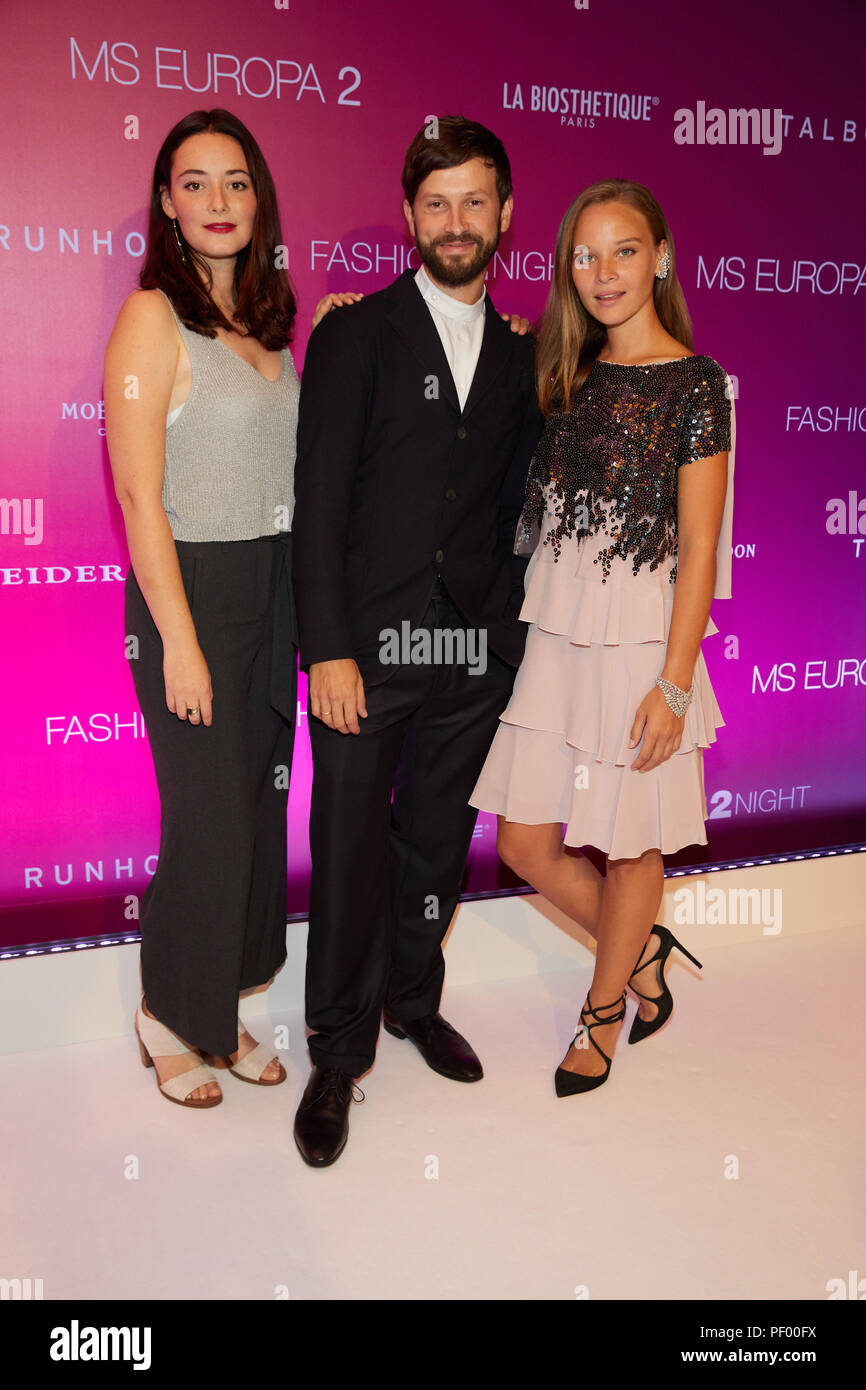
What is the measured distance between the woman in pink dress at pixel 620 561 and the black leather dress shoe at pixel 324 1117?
2.11 ft

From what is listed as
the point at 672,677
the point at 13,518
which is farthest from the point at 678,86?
the point at 13,518

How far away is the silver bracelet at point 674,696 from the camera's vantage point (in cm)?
213

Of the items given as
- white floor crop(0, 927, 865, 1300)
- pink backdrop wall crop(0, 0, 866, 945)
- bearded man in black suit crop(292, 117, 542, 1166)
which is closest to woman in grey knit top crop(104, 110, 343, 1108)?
bearded man in black suit crop(292, 117, 542, 1166)

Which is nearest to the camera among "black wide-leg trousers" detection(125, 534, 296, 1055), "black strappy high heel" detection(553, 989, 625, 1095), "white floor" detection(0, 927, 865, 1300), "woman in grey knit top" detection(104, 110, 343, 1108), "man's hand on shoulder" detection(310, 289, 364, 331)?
"white floor" detection(0, 927, 865, 1300)

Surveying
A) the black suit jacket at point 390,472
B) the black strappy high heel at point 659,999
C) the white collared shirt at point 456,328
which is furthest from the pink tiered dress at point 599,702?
the black strappy high heel at point 659,999

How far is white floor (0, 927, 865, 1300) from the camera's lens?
186cm

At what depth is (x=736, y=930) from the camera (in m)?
3.20

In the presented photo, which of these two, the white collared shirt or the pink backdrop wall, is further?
the pink backdrop wall

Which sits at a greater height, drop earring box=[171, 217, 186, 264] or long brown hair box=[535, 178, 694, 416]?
drop earring box=[171, 217, 186, 264]

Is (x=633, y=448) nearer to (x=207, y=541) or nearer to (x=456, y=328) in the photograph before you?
(x=456, y=328)

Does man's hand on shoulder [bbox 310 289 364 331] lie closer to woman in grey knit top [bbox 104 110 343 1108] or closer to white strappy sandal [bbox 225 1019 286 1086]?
woman in grey knit top [bbox 104 110 343 1108]

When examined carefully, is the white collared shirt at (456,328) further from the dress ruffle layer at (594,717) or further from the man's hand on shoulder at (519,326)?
the dress ruffle layer at (594,717)

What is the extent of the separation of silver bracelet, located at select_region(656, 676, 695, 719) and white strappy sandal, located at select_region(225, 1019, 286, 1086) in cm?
118
